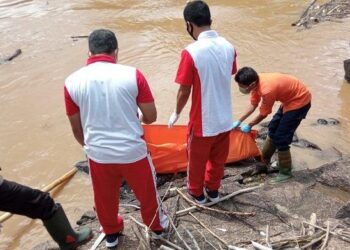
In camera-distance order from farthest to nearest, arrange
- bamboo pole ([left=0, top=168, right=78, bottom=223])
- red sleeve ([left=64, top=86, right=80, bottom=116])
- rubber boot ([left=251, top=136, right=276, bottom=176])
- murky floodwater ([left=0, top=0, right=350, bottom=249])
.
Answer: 1. murky floodwater ([left=0, top=0, right=350, bottom=249])
2. bamboo pole ([left=0, top=168, right=78, bottom=223])
3. rubber boot ([left=251, top=136, right=276, bottom=176])
4. red sleeve ([left=64, top=86, right=80, bottom=116])

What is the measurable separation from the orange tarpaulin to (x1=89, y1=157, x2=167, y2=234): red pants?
1346 millimetres

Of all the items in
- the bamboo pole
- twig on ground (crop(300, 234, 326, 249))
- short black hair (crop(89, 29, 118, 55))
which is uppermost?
short black hair (crop(89, 29, 118, 55))

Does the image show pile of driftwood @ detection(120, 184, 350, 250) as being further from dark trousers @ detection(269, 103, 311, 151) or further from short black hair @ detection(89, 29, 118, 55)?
short black hair @ detection(89, 29, 118, 55)

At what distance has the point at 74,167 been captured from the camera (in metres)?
6.41

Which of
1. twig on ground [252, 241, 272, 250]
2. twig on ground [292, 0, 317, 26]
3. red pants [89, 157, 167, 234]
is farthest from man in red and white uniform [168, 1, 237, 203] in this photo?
twig on ground [292, 0, 317, 26]

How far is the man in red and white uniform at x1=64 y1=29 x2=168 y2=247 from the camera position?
325 cm

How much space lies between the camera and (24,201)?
3.60 m

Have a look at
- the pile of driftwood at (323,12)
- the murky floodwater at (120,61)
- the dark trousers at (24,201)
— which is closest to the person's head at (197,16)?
the dark trousers at (24,201)

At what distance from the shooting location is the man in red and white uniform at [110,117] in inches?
128

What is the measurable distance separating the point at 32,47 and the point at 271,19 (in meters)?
6.63

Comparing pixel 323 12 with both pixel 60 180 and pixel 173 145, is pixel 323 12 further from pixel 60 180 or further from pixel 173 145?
→ pixel 60 180

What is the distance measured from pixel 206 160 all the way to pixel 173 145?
94 centimetres

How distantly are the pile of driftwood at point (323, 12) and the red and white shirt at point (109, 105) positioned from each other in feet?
30.9

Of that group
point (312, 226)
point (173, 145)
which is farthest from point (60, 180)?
point (312, 226)
